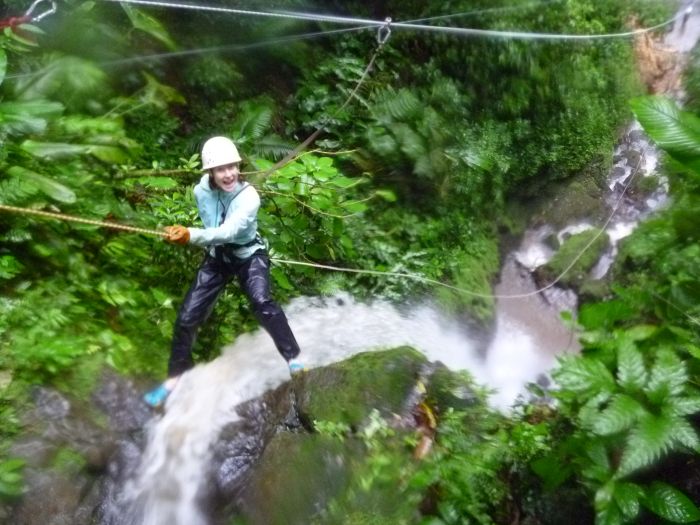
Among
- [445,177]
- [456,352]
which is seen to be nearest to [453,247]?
[445,177]

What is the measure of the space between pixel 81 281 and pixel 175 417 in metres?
1.31

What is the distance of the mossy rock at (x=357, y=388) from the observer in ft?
12.7

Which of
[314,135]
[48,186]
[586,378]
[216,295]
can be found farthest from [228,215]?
[586,378]

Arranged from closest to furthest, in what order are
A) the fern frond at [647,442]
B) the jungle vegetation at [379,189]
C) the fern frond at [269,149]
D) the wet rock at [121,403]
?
the fern frond at [647,442]
the jungle vegetation at [379,189]
the wet rock at [121,403]
the fern frond at [269,149]

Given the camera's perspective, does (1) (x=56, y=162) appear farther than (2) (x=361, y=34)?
No

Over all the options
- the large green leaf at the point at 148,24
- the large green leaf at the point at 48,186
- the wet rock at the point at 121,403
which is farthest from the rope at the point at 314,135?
the wet rock at the point at 121,403

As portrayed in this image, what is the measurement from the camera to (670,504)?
8.02ft

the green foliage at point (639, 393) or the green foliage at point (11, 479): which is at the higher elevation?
the green foliage at point (639, 393)

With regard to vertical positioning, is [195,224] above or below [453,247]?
above

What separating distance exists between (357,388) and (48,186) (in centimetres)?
266

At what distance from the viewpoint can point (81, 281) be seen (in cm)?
436

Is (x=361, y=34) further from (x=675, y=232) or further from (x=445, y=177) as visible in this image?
(x=675, y=232)

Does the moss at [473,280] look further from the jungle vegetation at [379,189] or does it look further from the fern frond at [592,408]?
the fern frond at [592,408]

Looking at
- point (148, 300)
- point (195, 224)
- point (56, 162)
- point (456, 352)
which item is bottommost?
point (456, 352)
